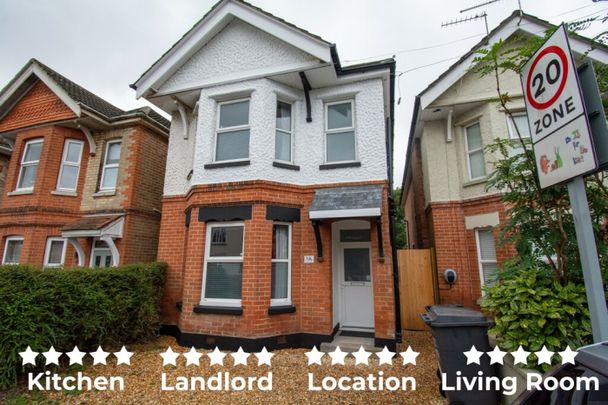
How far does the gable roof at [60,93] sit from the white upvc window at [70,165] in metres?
1.34

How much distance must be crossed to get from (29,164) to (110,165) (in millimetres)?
2853

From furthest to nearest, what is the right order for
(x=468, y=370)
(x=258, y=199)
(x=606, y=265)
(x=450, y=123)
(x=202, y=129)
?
(x=450, y=123), (x=202, y=129), (x=258, y=199), (x=468, y=370), (x=606, y=265)

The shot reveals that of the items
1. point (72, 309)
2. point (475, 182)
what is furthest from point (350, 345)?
point (475, 182)

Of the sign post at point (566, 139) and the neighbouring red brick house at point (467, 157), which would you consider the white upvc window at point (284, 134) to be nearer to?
the neighbouring red brick house at point (467, 157)

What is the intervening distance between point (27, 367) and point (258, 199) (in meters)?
4.72

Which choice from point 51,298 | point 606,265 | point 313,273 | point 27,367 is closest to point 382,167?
point 313,273

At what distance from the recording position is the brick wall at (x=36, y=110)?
9484 millimetres

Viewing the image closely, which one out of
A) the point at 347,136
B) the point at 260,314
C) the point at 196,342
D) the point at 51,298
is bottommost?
the point at 196,342

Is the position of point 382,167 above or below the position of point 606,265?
above

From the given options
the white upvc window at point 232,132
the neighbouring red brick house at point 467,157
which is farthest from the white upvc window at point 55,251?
the neighbouring red brick house at point 467,157

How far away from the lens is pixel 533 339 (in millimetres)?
3162

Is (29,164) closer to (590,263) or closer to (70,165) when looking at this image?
(70,165)

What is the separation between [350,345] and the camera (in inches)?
236

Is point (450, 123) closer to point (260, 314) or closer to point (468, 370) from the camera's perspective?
point (468, 370)
